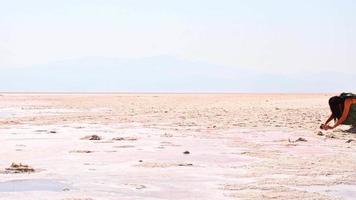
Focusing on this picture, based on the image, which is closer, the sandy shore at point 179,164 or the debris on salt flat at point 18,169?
the sandy shore at point 179,164

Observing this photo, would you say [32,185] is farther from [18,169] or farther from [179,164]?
[179,164]

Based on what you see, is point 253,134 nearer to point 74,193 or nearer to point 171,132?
point 171,132

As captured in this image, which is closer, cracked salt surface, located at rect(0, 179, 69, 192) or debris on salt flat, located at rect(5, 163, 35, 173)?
cracked salt surface, located at rect(0, 179, 69, 192)

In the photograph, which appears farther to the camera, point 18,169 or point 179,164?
point 179,164

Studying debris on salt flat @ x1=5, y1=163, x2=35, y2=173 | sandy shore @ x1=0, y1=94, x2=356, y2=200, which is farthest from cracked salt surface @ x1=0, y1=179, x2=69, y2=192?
debris on salt flat @ x1=5, y1=163, x2=35, y2=173

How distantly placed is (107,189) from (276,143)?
7.46m

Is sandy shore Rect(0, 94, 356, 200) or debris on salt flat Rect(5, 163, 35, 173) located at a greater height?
debris on salt flat Rect(5, 163, 35, 173)

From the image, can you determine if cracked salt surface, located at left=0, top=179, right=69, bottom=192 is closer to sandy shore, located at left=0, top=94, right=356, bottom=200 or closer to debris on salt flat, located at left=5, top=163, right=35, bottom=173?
sandy shore, located at left=0, top=94, right=356, bottom=200

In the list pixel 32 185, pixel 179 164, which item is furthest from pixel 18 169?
pixel 179 164

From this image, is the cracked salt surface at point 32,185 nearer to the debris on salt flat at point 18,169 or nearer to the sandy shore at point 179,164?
the sandy shore at point 179,164

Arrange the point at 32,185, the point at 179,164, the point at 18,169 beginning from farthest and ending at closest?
the point at 179,164
the point at 18,169
the point at 32,185

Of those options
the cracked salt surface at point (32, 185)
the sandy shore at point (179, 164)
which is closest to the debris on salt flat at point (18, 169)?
Result: the sandy shore at point (179, 164)

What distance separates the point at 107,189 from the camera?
8.32 metres

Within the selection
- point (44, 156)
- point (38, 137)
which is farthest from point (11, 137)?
point (44, 156)
